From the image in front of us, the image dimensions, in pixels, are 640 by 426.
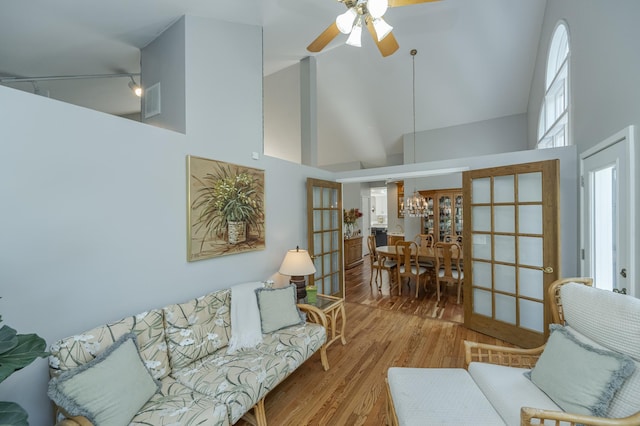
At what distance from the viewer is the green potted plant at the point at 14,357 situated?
94 cm

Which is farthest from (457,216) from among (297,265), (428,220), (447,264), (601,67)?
(297,265)

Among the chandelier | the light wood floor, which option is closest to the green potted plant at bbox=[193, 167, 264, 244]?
the light wood floor

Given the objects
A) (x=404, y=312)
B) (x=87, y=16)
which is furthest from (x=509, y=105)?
(x=87, y=16)

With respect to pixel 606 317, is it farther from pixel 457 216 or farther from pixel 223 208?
pixel 457 216

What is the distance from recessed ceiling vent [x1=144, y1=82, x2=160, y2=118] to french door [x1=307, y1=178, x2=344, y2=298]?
184cm

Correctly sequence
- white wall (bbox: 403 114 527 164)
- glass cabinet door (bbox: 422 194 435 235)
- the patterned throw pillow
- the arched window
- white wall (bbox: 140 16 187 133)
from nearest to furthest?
the patterned throw pillow, white wall (bbox: 140 16 187 133), the arched window, white wall (bbox: 403 114 527 164), glass cabinet door (bbox: 422 194 435 235)

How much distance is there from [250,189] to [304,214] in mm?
1041

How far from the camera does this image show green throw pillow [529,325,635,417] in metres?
1.23

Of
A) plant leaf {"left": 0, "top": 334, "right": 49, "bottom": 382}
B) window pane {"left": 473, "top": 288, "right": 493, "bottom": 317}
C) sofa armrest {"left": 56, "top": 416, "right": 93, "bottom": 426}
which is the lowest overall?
window pane {"left": 473, "top": 288, "right": 493, "bottom": 317}

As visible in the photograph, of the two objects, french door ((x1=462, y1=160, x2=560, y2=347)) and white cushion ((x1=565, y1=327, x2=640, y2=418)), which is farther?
french door ((x1=462, y1=160, x2=560, y2=347))

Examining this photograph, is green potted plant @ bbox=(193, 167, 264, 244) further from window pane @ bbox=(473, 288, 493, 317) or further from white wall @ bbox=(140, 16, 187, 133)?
window pane @ bbox=(473, 288, 493, 317)

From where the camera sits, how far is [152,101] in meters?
2.65

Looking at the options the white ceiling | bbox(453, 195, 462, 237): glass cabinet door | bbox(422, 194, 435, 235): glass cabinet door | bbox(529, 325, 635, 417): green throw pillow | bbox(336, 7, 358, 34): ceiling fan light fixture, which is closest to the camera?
bbox(529, 325, 635, 417): green throw pillow

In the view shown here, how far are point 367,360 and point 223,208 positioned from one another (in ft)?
6.82
